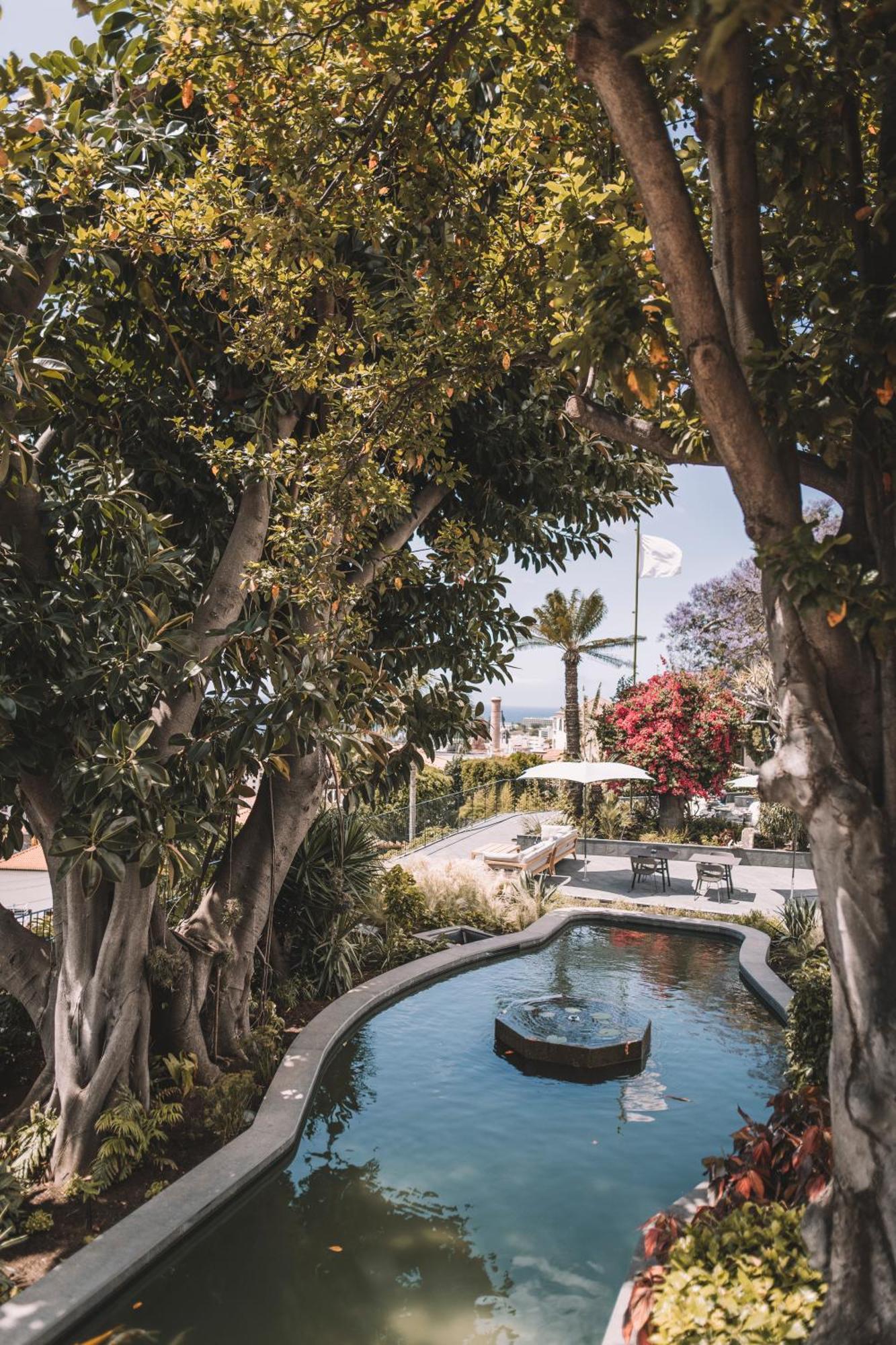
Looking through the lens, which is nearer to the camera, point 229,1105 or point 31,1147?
point 31,1147

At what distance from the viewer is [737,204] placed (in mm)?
3320

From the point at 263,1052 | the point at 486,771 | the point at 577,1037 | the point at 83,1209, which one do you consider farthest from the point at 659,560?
the point at 83,1209

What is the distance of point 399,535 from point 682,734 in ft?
44.6

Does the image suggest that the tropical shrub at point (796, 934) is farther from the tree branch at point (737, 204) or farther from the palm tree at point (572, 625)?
the palm tree at point (572, 625)

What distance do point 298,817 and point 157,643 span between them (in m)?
3.55

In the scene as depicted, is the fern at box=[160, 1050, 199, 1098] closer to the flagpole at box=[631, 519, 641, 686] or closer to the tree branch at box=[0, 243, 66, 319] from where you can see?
the tree branch at box=[0, 243, 66, 319]

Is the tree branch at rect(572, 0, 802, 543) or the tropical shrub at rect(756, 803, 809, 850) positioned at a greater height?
the tree branch at rect(572, 0, 802, 543)

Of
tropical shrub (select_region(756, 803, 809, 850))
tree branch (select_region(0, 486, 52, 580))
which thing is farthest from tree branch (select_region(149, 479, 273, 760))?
tropical shrub (select_region(756, 803, 809, 850))

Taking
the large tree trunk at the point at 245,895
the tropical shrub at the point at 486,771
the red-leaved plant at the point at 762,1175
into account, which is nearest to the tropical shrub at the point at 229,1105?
the large tree trunk at the point at 245,895

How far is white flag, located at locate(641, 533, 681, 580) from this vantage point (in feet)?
85.0

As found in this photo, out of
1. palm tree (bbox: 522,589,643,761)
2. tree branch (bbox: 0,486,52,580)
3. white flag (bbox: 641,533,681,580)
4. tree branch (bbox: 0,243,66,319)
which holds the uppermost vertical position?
white flag (bbox: 641,533,681,580)

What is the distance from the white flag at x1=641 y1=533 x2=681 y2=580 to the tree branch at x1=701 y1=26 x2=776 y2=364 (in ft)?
75.2

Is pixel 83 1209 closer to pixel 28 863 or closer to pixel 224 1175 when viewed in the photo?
pixel 224 1175

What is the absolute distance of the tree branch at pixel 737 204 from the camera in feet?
10.5
